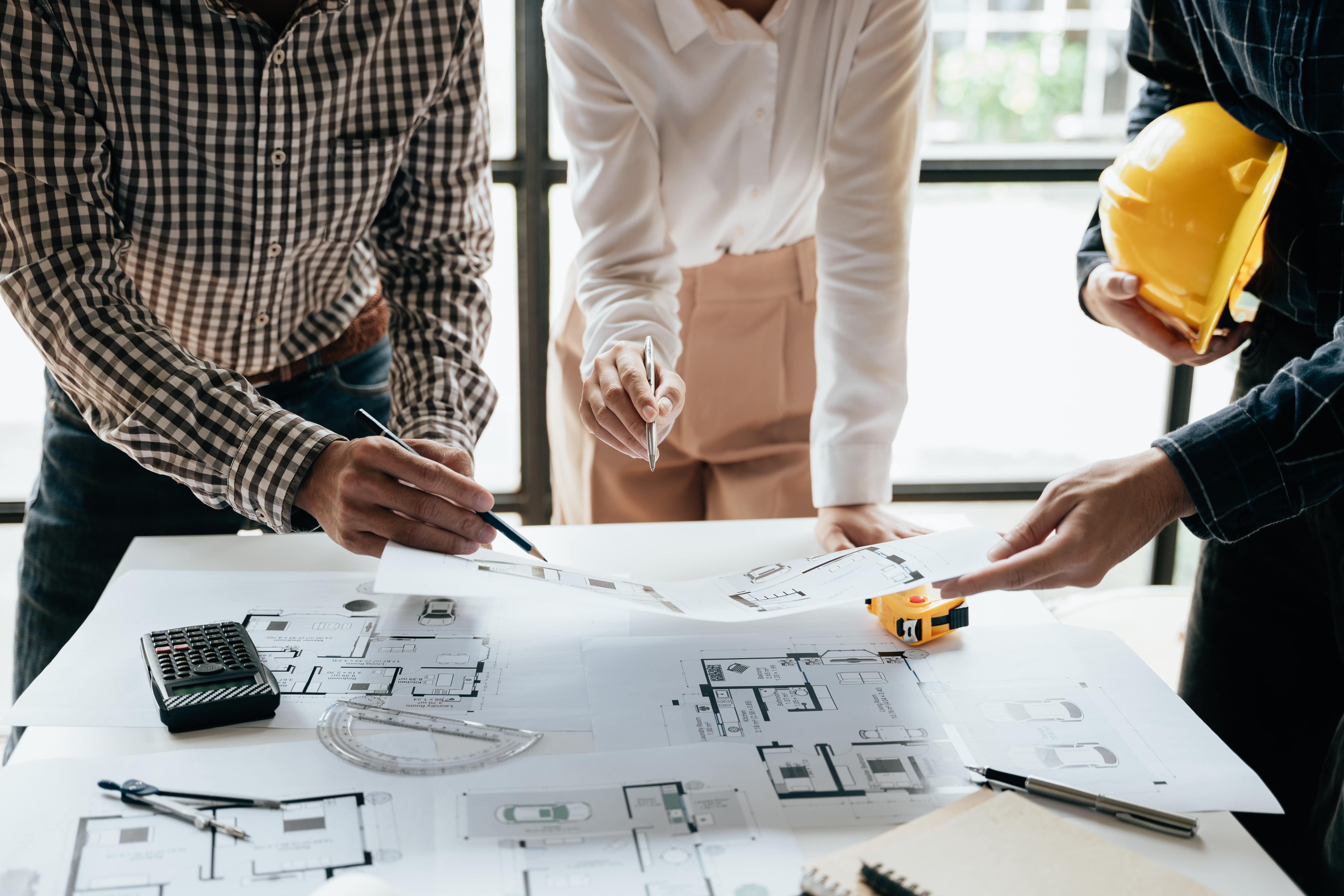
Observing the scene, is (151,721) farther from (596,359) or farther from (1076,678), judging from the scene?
(1076,678)

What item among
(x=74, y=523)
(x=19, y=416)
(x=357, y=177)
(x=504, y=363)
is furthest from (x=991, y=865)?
(x=19, y=416)

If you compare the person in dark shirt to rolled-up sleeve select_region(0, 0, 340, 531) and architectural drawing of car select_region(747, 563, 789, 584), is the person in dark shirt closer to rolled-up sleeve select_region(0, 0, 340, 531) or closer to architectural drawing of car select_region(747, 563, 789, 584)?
architectural drawing of car select_region(747, 563, 789, 584)

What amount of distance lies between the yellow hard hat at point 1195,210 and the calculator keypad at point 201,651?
3.53 ft

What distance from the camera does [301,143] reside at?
1291 mm

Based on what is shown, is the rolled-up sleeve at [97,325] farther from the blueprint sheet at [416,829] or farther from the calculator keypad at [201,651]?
the blueprint sheet at [416,829]

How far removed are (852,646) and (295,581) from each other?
23.0 inches

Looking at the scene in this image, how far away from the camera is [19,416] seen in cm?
234

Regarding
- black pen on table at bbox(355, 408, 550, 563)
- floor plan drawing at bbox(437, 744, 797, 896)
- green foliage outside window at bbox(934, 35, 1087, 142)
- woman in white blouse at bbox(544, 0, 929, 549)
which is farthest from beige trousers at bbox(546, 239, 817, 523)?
green foliage outside window at bbox(934, 35, 1087, 142)

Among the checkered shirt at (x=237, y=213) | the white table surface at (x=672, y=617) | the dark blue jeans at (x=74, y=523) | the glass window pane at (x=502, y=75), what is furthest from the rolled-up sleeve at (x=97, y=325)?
the glass window pane at (x=502, y=75)

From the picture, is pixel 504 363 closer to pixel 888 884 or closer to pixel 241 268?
pixel 241 268

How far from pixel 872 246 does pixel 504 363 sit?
49.9 inches

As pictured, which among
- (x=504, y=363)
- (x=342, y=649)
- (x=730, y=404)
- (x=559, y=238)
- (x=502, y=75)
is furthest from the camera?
(x=504, y=363)

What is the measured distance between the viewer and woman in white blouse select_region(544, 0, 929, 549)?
1.31m

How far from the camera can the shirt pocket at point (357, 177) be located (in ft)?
4.34
